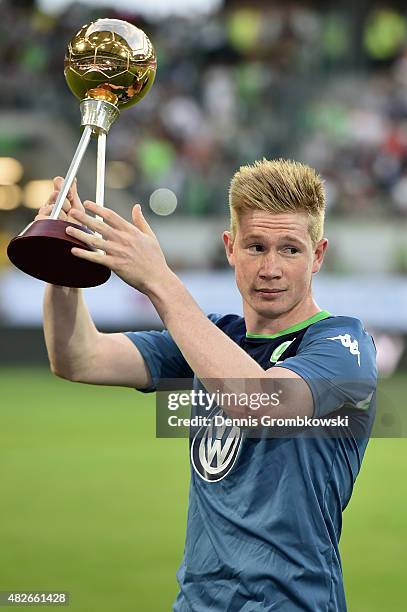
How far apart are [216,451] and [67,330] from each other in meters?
0.56

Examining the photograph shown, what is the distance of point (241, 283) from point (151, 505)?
454cm

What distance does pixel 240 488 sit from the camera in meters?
2.58

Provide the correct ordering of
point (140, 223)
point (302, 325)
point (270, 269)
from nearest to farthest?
point (140, 223) → point (270, 269) → point (302, 325)

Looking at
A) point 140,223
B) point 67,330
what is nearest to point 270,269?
point 140,223

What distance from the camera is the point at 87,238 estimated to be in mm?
2295

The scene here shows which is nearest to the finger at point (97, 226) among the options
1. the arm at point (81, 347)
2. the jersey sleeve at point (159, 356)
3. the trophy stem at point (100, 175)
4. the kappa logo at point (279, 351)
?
the trophy stem at point (100, 175)

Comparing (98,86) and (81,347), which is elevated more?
(98,86)

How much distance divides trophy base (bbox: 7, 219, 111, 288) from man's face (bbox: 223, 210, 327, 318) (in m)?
0.42

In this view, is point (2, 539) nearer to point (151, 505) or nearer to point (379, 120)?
point (151, 505)

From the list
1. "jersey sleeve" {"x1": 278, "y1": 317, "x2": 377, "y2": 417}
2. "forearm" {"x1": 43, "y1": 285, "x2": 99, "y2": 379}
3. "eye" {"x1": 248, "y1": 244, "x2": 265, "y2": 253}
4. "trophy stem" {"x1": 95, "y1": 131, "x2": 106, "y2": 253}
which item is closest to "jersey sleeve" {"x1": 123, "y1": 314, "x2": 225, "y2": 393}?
"forearm" {"x1": 43, "y1": 285, "x2": 99, "y2": 379}

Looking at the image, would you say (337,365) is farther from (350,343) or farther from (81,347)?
(81,347)

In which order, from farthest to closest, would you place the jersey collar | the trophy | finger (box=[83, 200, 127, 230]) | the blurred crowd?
the blurred crowd → the jersey collar → the trophy → finger (box=[83, 200, 127, 230])

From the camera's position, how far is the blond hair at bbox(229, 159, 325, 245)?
8.54 feet

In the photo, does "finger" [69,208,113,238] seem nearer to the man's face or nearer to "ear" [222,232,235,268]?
the man's face
